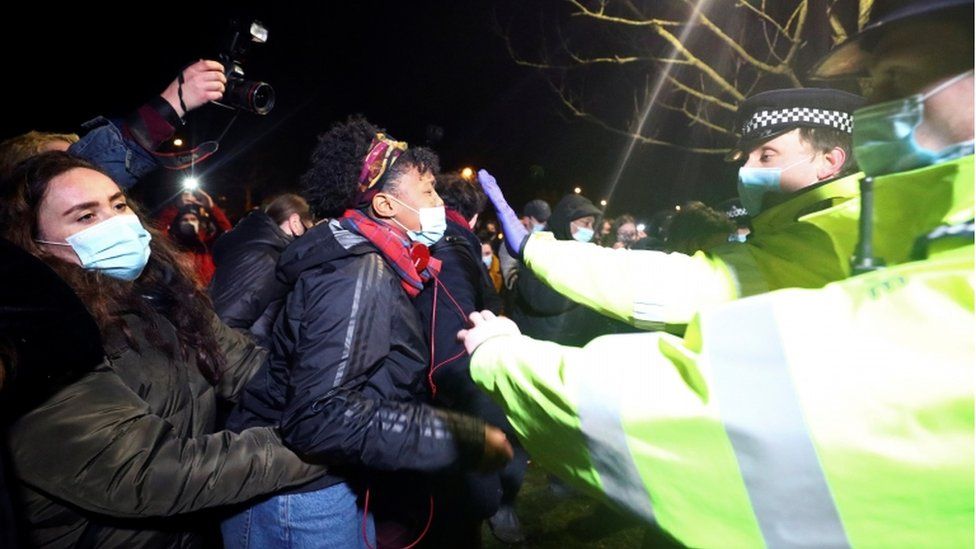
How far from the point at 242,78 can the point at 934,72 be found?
293cm

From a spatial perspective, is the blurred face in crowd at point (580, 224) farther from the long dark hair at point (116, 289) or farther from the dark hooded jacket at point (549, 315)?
the long dark hair at point (116, 289)

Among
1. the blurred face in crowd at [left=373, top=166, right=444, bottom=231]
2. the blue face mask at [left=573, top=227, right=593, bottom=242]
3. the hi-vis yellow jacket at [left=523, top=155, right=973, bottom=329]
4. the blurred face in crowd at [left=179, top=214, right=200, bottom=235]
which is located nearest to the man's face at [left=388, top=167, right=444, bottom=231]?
the blurred face in crowd at [left=373, top=166, right=444, bottom=231]

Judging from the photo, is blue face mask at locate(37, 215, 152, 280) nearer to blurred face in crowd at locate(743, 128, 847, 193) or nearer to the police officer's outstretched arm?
the police officer's outstretched arm

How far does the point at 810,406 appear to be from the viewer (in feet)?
2.53

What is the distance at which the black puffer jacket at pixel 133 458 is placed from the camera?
1.28 m

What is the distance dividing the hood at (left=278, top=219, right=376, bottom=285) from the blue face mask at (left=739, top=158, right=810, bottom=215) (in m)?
2.07

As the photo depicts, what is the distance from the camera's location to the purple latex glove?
3391 mm

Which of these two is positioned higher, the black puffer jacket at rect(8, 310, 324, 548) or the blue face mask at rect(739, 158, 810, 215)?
the blue face mask at rect(739, 158, 810, 215)

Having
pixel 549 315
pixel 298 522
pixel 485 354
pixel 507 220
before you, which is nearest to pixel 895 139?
pixel 485 354

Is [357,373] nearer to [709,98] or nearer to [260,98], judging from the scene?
[260,98]

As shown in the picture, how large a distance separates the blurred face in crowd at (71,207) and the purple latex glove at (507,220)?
214 centimetres

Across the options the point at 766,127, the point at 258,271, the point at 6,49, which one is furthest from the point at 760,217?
the point at 6,49

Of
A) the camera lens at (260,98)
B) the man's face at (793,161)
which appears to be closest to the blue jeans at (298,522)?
the camera lens at (260,98)

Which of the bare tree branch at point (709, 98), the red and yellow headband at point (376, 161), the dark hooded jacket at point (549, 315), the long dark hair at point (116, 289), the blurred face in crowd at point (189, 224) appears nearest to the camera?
the long dark hair at point (116, 289)
